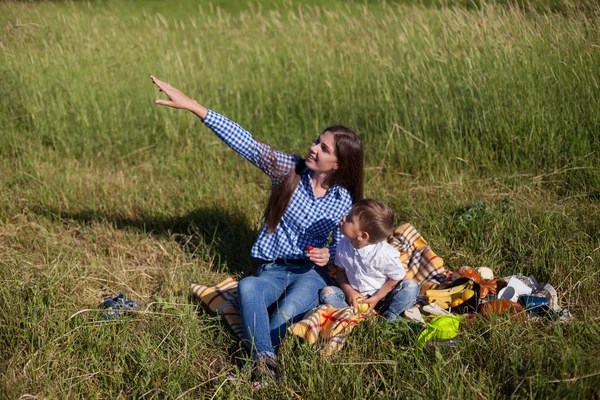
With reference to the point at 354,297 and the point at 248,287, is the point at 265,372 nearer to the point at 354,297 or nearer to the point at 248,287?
the point at 248,287

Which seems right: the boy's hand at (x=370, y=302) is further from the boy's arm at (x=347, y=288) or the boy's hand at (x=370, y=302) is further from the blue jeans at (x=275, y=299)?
the blue jeans at (x=275, y=299)

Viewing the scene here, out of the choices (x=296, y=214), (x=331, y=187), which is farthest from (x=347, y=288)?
(x=331, y=187)

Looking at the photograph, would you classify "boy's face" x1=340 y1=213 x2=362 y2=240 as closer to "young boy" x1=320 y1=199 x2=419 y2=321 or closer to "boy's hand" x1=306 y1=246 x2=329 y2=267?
"young boy" x1=320 y1=199 x2=419 y2=321

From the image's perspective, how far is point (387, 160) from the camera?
20.1 ft

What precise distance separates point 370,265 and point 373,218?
29 cm

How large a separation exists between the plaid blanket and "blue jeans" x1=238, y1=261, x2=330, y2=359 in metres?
0.13

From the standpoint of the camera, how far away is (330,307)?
3.84 meters

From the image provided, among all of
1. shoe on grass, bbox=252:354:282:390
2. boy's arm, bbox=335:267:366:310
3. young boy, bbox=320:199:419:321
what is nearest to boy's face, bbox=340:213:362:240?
young boy, bbox=320:199:419:321

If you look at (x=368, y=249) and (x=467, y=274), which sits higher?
(x=368, y=249)

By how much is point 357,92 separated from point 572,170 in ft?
7.27

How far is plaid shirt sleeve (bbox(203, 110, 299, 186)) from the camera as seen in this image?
4.19 meters

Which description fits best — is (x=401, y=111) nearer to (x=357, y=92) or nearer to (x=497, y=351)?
(x=357, y=92)

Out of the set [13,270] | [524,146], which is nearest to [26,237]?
[13,270]

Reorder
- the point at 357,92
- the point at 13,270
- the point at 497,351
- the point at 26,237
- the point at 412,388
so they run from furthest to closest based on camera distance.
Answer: the point at 357,92
the point at 26,237
the point at 13,270
the point at 497,351
the point at 412,388
